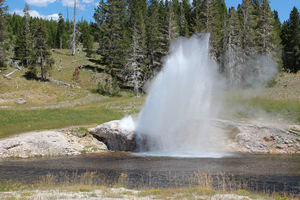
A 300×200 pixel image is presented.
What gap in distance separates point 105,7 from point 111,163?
55.8 m

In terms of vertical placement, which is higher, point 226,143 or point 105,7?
point 105,7

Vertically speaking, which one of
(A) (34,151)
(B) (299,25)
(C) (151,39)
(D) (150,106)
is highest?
(B) (299,25)

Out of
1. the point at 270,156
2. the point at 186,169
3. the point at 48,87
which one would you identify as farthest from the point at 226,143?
the point at 48,87

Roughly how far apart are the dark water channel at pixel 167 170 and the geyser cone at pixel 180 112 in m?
4.04

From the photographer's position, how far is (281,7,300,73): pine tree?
76.7 meters

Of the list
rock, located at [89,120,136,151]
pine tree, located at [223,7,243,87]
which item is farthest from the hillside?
pine tree, located at [223,7,243,87]

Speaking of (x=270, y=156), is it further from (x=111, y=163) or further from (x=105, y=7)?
(x=105, y=7)

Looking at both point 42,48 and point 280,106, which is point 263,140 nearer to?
point 280,106

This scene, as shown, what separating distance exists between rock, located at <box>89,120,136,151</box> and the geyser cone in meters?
0.90

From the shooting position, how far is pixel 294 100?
39844 millimetres

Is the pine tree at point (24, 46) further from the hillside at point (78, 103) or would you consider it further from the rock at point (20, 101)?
the rock at point (20, 101)

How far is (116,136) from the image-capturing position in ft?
97.8

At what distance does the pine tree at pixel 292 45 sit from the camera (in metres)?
76.7

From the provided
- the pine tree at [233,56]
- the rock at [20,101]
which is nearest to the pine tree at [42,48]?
the rock at [20,101]
